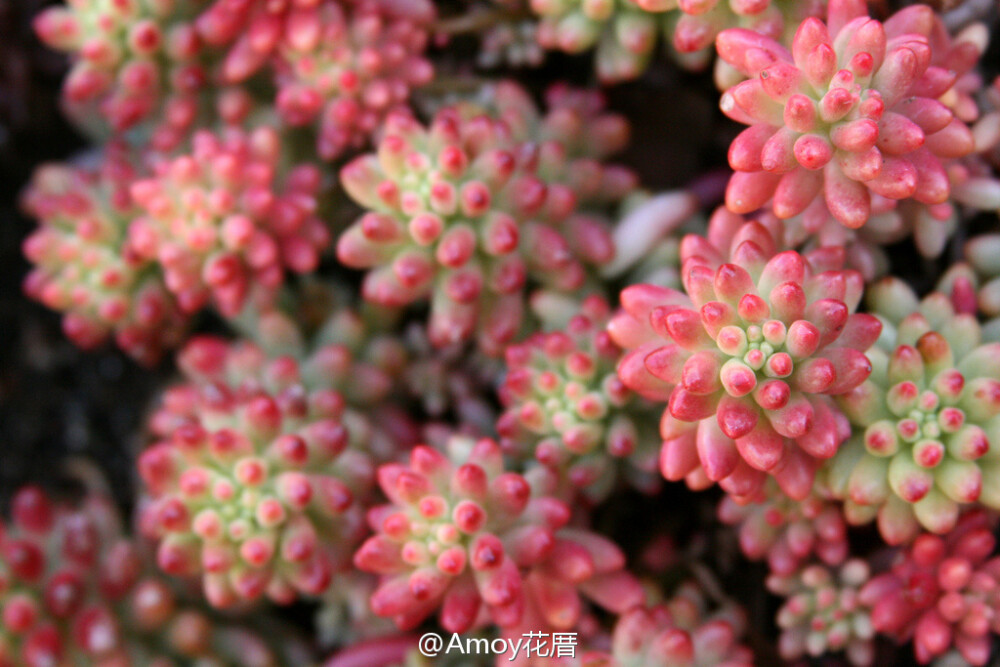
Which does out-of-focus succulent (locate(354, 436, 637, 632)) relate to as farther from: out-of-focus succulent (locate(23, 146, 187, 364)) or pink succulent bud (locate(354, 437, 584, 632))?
out-of-focus succulent (locate(23, 146, 187, 364))

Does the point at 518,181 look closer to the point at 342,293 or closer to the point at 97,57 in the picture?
the point at 342,293

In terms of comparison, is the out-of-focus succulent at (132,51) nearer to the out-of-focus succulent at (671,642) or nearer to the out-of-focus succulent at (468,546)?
the out-of-focus succulent at (468,546)

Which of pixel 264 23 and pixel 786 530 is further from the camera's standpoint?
pixel 264 23

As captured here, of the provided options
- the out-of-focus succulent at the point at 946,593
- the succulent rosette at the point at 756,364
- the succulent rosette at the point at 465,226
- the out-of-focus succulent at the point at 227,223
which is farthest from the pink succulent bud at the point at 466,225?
the out-of-focus succulent at the point at 946,593

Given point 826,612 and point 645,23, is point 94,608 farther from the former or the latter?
point 645,23

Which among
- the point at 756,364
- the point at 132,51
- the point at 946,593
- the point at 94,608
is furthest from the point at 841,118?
the point at 94,608

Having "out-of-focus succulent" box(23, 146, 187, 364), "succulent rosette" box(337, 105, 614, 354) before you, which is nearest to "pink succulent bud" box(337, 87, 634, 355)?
"succulent rosette" box(337, 105, 614, 354)
